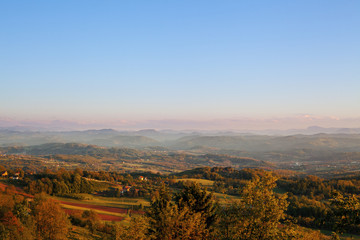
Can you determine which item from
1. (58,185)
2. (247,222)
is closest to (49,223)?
(247,222)

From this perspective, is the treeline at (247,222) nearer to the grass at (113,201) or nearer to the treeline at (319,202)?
the treeline at (319,202)

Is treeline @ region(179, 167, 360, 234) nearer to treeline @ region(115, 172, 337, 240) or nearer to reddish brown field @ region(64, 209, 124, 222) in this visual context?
treeline @ region(115, 172, 337, 240)

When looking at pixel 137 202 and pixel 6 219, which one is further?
pixel 137 202

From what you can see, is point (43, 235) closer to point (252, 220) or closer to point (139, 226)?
point (139, 226)

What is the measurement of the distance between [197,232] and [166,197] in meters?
9.22

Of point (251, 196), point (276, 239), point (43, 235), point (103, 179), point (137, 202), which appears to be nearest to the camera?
point (276, 239)

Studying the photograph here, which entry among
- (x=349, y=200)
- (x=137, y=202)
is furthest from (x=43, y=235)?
(x=137, y=202)

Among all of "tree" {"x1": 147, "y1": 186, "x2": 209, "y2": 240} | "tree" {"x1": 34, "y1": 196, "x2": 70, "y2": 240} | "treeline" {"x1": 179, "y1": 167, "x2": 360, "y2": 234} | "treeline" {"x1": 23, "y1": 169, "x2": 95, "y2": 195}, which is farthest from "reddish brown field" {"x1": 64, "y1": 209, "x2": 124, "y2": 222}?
"tree" {"x1": 147, "y1": 186, "x2": 209, "y2": 240}

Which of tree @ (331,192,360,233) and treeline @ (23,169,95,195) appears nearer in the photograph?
tree @ (331,192,360,233)

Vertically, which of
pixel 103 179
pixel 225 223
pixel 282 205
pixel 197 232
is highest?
pixel 282 205

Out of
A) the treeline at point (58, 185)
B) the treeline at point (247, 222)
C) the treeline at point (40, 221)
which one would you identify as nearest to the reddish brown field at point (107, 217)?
the treeline at point (58, 185)

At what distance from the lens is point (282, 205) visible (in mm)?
23391

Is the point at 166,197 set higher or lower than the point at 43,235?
higher

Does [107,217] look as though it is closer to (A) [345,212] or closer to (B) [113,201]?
(B) [113,201]
